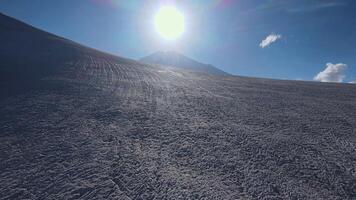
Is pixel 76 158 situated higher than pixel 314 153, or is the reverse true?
pixel 314 153

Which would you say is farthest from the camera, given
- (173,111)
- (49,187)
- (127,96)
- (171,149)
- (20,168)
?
(127,96)

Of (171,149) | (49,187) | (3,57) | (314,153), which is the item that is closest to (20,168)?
(49,187)

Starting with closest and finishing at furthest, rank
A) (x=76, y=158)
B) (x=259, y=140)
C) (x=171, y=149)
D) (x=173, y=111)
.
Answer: (x=76, y=158)
(x=171, y=149)
(x=259, y=140)
(x=173, y=111)

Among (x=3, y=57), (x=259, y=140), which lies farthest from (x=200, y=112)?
(x=3, y=57)

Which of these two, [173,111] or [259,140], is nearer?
[259,140]

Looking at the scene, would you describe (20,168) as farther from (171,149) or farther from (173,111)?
(173,111)

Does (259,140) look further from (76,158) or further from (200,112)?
(76,158)
